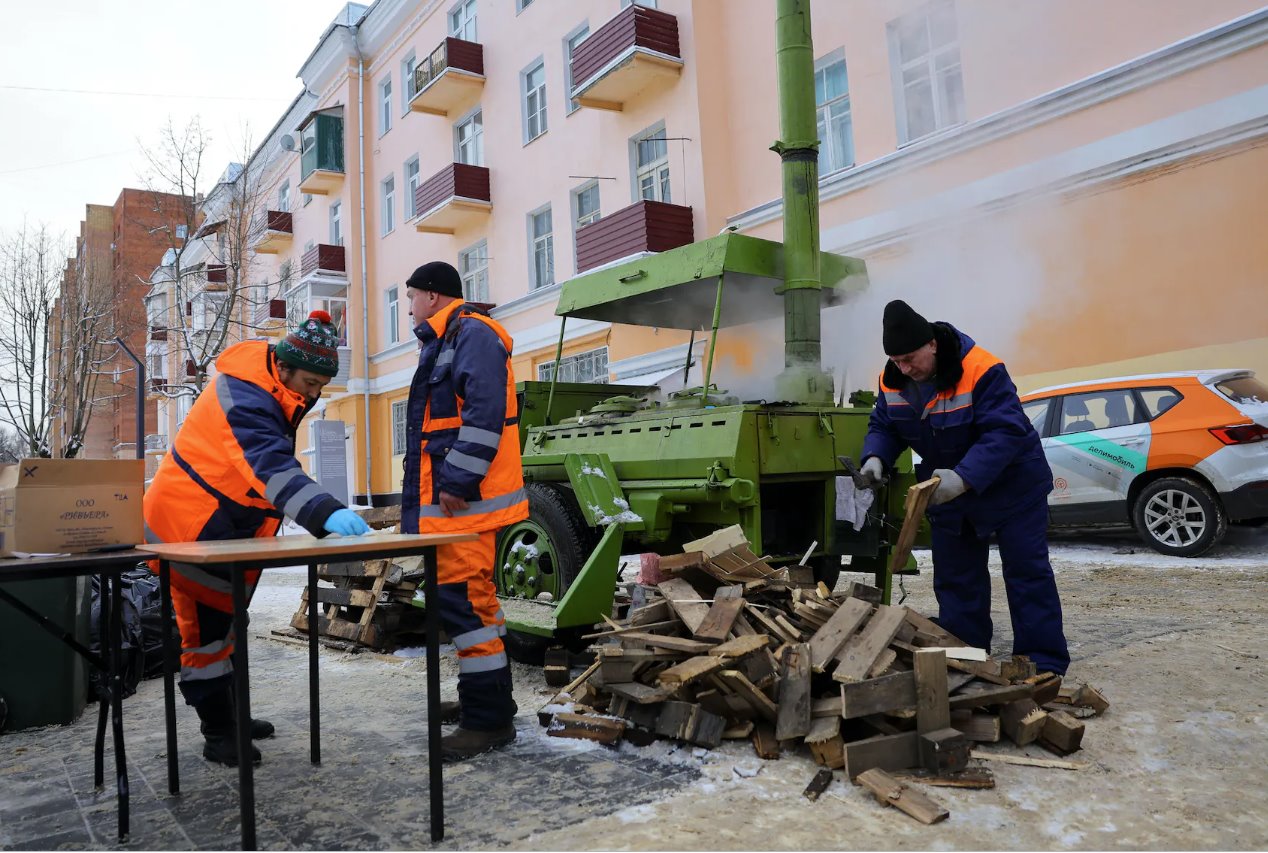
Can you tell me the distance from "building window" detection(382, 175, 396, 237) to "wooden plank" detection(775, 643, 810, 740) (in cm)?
2114

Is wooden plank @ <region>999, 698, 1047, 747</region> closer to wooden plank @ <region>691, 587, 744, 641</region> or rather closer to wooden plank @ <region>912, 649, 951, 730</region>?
wooden plank @ <region>912, 649, 951, 730</region>

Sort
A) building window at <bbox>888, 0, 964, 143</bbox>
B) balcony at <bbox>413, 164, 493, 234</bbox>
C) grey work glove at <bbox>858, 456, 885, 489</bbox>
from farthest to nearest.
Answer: balcony at <bbox>413, 164, 493, 234</bbox>, building window at <bbox>888, 0, 964, 143</bbox>, grey work glove at <bbox>858, 456, 885, 489</bbox>

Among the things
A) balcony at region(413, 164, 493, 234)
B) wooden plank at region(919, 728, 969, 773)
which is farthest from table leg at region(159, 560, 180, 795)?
balcony at region(413, 164, 493, 234)

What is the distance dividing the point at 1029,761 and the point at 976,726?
0.24m

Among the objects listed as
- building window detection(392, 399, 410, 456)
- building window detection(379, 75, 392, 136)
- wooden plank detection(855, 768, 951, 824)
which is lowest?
wooden plank detection(855, 768, 951, 824)

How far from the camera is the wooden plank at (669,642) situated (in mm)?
3531

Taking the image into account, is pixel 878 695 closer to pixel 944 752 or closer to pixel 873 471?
pixel 944 752

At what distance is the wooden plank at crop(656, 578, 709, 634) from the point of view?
3.77m

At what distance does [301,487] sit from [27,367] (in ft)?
73.6

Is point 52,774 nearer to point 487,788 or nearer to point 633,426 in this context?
point 487,788

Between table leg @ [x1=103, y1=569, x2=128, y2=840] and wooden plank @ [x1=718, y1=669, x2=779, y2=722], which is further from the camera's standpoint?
wooden plank @ [x1=718, y1=669, x2=779, y2=722]

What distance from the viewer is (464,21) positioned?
1933cm

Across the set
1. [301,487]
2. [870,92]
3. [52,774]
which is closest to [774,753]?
[301,487]

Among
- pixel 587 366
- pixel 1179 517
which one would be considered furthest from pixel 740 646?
pixel 587 366
